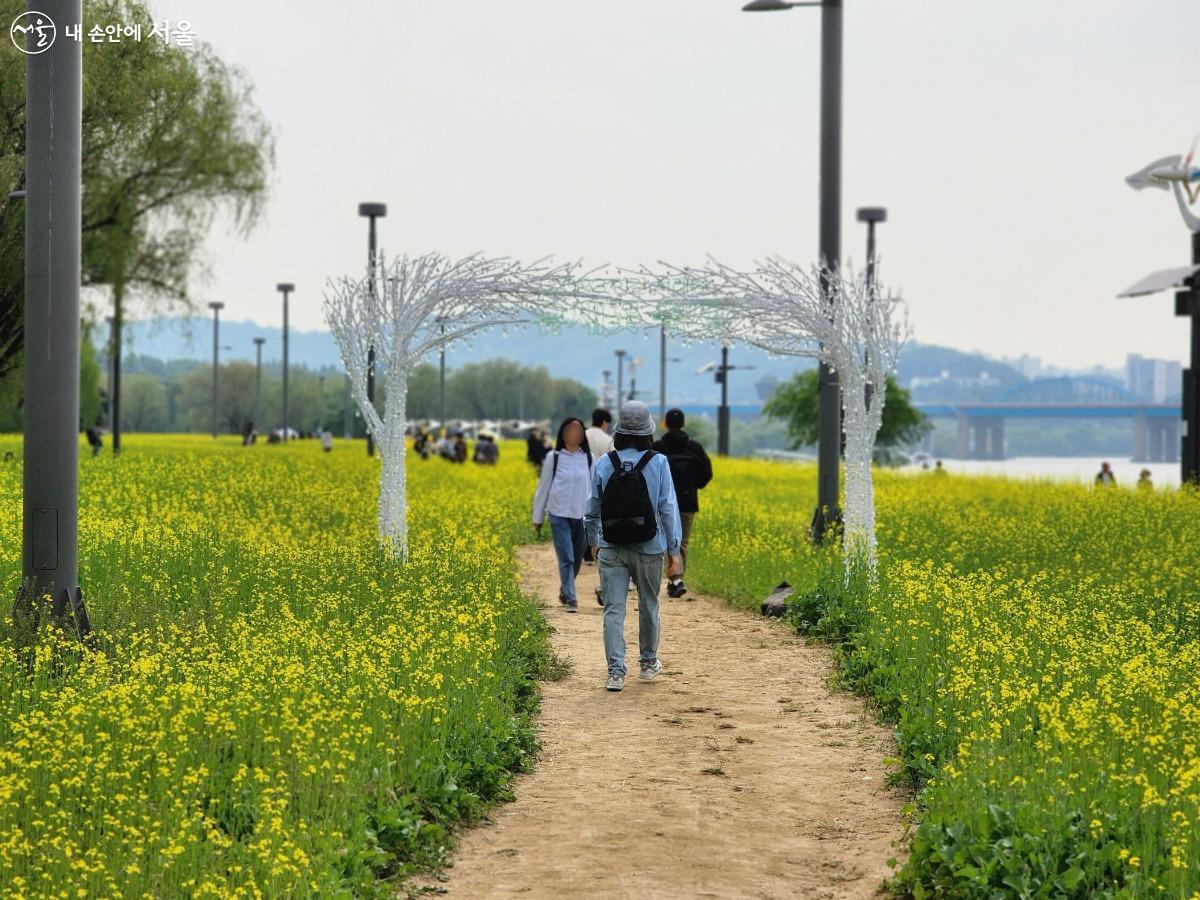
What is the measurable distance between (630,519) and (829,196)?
27.6 ft

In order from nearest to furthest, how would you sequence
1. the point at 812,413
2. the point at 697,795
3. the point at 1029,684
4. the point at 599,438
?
the point at 697,795 → the point at 1029,684 → the point at 599,438 → the point at 812,413

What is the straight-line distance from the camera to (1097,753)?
6469mm

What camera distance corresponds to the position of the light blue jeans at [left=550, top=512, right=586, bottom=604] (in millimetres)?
13445

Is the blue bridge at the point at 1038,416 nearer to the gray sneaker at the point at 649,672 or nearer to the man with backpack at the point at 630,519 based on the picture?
the gray sneaker at the point at 649,672

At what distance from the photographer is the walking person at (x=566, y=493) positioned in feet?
43.5

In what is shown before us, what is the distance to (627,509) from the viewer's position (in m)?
9.46

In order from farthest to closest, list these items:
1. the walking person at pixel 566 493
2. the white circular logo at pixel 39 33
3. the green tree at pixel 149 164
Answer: the green tree at pixel 149 164, the walking person at pixel 566 493, the white circular logo at pixel 39 33

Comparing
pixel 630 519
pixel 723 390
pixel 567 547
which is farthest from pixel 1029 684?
pixel 723 390

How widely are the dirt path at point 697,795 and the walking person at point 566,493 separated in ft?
7.68

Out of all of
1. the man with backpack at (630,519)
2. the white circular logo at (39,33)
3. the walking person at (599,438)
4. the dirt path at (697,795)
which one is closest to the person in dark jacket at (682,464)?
the walking person at (599,438)

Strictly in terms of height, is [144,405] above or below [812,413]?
above

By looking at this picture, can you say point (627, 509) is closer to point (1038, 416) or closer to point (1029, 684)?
point (1029, 684)

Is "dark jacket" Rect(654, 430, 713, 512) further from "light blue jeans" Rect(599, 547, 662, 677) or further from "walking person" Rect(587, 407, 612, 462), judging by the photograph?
"light blue jeans" Rect(599, 547, 662, 677)

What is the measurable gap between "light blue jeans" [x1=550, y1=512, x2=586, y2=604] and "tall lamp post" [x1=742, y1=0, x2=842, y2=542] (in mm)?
3878
